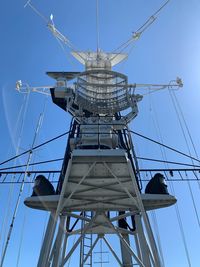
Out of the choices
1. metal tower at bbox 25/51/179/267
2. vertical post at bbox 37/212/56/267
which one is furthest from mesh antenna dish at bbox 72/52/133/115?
vertical post at bbox 37/212/56/267

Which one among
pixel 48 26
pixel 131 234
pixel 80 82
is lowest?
pixel 131 234

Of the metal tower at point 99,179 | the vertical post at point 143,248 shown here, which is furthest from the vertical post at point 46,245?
the vertical post at point 143,248

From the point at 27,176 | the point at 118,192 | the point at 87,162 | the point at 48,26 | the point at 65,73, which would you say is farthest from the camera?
the point at 48,26

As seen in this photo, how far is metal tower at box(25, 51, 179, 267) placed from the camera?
9570 millimetres

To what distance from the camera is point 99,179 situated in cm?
1042

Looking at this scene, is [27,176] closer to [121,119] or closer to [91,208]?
[91,208]

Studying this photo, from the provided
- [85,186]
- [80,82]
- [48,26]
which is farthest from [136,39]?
[85,186]

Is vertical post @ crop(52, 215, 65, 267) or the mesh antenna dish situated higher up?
the mesh antenna dish

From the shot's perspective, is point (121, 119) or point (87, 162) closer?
point (87, 162)

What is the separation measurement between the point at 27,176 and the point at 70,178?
3.63 m

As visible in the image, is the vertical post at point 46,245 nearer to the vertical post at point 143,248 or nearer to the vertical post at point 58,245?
the vertical post at point 58,245

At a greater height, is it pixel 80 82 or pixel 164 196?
pixel 80 82

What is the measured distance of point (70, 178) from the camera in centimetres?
1037

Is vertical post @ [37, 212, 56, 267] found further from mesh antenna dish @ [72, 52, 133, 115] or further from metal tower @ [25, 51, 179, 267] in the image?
mesh antenna dish @ [72, 52, 133, 115]
